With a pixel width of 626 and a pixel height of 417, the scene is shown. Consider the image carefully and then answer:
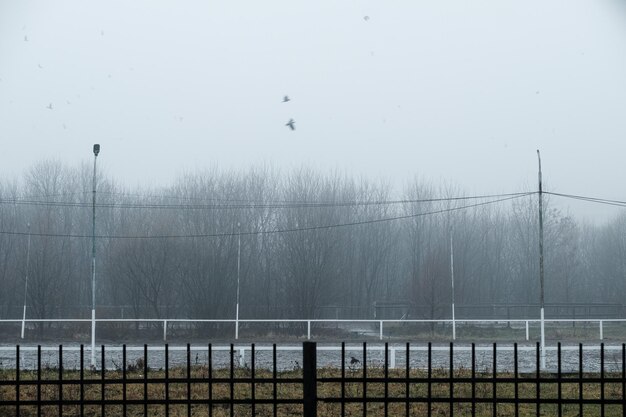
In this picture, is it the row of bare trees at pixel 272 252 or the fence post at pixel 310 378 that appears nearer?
the fence post at pixel 310 378

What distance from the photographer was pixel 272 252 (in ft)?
181

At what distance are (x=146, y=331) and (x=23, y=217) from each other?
71.4 ft

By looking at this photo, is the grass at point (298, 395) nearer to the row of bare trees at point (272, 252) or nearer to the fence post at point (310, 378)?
the fence post at point (310, 378)

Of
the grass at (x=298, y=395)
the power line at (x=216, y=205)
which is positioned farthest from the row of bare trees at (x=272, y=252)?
the grass at (x=298, y=395)

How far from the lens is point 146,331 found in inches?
1638

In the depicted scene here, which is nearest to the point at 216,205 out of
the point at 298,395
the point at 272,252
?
the point at 272,252

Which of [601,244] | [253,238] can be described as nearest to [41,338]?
[253,238]

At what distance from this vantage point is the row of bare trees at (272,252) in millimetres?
50000

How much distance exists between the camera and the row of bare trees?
50000 mm

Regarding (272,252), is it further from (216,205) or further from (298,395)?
(298,395)

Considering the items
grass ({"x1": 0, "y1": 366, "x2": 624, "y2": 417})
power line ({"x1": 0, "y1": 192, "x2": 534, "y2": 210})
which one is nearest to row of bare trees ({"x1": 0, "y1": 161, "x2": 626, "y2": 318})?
power line ({"x1": 0, "y1": 192, "x2": 534, "y2": 210})

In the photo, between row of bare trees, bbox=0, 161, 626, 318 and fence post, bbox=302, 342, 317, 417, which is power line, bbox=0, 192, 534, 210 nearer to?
row of bare trees, bbox=0, 161, 626, 318

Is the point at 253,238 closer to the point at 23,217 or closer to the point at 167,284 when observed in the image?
the point at 167,284

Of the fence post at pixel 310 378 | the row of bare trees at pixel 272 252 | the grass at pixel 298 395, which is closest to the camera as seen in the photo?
the fence post at pixel 310 378
